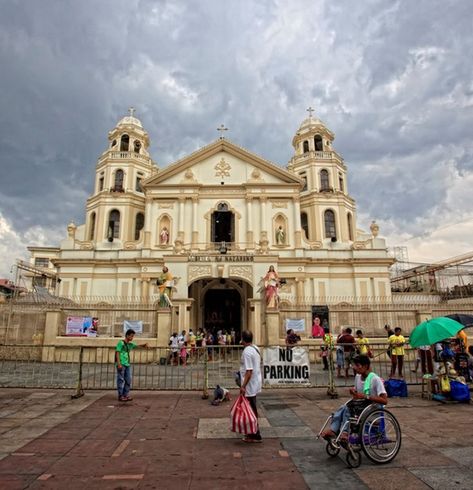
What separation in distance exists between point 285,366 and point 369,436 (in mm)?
5088

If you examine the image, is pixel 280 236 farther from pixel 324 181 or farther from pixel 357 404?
pixel 357 404

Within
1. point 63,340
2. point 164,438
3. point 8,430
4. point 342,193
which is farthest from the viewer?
point 342,193

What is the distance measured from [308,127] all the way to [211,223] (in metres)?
14.3

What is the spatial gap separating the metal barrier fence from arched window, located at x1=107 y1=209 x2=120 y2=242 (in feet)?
53.9

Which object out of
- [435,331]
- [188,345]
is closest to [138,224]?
[188,345]

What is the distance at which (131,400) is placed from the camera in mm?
8914

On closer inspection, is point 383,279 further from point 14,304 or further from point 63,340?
point 14,304

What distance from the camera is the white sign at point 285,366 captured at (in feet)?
32.1

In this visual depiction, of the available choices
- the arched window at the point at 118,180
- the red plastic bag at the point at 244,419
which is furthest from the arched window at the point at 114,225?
the red plastic bag at the point at 244,419

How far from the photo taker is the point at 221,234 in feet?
103

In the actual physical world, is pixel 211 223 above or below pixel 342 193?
below

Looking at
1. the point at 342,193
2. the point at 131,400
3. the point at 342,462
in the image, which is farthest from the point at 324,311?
the point at 342,193

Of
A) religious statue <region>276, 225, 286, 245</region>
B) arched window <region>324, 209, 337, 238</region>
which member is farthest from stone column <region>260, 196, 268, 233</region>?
arched window <region>324, 209, 337, 238</region>

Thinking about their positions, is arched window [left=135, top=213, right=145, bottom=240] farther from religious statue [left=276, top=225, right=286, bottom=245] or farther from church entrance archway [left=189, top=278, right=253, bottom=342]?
religious statue [left=276, top=225, right=286, bottom=245]
